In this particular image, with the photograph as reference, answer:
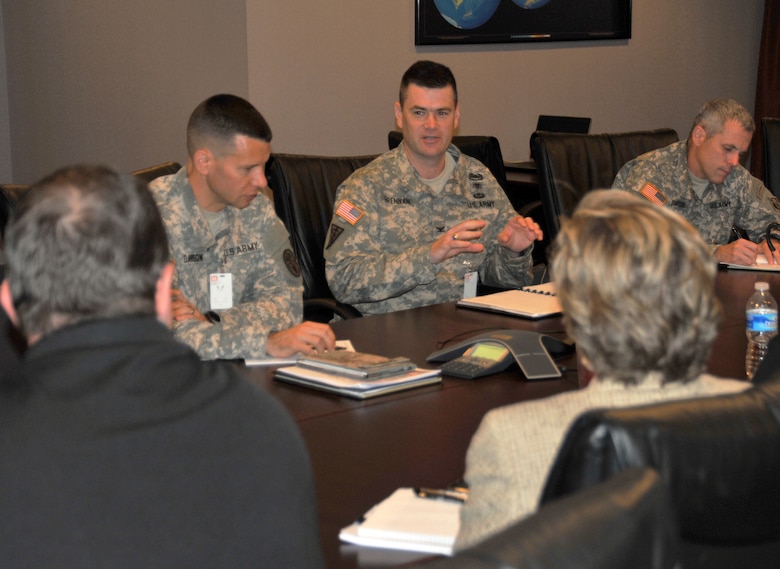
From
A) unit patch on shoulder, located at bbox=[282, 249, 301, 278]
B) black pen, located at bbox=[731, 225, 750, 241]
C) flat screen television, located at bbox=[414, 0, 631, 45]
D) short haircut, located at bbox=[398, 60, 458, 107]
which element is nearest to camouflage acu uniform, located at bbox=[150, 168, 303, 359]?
unit patch on shoulder, located at bbox=[282, 249, 301, 278]

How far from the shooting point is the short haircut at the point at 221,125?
113 inches

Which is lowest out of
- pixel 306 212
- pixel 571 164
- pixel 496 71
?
pixel 306 212

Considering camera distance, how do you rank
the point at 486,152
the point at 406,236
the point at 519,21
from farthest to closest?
the point at 519,21, the point at 486,152, the point at 406,236

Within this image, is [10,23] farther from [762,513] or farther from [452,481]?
[762,513]

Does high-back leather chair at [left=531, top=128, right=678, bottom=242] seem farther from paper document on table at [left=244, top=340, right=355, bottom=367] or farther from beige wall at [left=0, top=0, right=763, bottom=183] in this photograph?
paper document on table at [left=244, top=340, right=355, bottom=367]

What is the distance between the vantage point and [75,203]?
1104 mm

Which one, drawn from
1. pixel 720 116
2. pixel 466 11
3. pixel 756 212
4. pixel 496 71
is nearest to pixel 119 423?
pixel 720 116

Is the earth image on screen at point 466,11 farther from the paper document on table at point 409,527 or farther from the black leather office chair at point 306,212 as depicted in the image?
the paper document on table at point 409,527

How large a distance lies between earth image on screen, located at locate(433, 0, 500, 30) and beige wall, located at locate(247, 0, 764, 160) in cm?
15

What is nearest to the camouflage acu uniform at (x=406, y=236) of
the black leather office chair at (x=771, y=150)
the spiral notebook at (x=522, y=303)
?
the spiral notebook at (x=522, y=303)

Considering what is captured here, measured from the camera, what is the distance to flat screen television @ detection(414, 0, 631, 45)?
568 centimetres

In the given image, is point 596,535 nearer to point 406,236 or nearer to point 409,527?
point 409,527

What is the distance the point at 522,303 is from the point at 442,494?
4.89 ft

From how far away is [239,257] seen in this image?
3002mm
